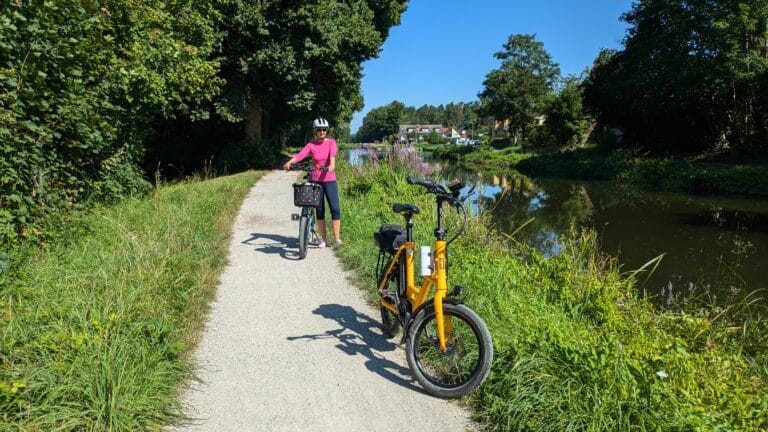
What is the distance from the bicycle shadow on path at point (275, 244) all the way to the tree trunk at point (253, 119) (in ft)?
51.6

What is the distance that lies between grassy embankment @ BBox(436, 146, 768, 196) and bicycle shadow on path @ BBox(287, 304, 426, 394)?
74.4 feet

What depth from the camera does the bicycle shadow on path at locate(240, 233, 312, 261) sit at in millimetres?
7715

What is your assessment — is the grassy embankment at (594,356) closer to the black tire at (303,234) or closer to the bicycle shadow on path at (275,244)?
the black tire at (303,234)

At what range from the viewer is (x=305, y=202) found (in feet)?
23.2

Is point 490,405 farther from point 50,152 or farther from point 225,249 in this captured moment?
point 50,152

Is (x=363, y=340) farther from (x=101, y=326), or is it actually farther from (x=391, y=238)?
(x=101, y=326)

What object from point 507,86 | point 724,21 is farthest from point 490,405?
point 507,86

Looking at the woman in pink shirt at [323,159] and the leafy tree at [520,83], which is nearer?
the woman in pink shirt at [323,159]

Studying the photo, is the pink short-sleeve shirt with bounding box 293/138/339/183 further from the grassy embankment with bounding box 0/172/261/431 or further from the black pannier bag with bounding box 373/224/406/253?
the black pannier bag with bounding box 373/224/406/253

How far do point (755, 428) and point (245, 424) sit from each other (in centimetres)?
310

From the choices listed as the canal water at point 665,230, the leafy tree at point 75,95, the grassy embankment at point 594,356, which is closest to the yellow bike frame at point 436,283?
the grassy embankment at point 594,356

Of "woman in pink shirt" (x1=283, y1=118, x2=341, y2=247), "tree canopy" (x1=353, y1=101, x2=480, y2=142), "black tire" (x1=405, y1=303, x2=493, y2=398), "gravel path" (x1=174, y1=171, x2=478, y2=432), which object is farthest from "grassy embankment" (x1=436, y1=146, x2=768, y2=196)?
"tree canopy" (x1=353, y1=101, x2=480, y2=142)

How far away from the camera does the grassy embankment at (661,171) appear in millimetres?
22156

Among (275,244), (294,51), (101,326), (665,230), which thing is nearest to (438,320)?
(101,326)
